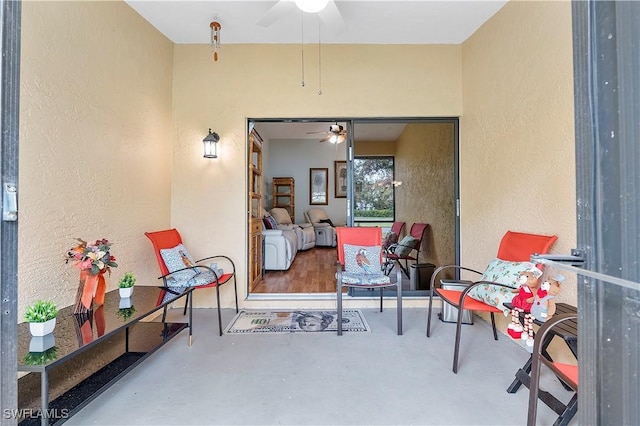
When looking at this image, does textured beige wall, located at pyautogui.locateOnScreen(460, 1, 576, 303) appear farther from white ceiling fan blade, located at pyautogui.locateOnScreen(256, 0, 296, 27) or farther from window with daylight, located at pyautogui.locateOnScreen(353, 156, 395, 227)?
white ceiling fan blade, located at pyautogui.locateOnScreen(256, 0, 296, 27)

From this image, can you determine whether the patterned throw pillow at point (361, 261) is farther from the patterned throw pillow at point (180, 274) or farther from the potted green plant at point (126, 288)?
the potted green plant at point (126, 288)

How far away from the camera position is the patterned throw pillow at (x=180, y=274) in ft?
8.04

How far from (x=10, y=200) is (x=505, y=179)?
10.0ft

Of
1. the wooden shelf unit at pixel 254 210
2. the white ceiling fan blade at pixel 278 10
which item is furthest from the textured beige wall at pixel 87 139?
the white ceiling fan blade at pixel 278 10

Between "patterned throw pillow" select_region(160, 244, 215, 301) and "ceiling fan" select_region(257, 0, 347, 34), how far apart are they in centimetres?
215

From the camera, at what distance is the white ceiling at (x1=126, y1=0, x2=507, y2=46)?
2.60 metres

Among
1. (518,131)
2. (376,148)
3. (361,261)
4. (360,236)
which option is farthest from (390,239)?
A: (518,131)

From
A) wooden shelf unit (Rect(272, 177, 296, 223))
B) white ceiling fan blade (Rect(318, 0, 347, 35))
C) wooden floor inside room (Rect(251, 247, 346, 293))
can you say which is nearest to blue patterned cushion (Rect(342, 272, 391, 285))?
wooden floor inside room (Rect(251, 247, 346, 293))

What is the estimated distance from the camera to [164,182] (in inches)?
124

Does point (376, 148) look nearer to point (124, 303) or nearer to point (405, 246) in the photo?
point (405, 246)

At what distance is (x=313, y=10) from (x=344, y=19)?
825 mm

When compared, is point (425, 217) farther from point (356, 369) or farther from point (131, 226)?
point (131, 226)

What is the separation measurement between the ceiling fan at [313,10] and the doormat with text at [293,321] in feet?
A: 8.62

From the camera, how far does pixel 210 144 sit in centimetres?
315
